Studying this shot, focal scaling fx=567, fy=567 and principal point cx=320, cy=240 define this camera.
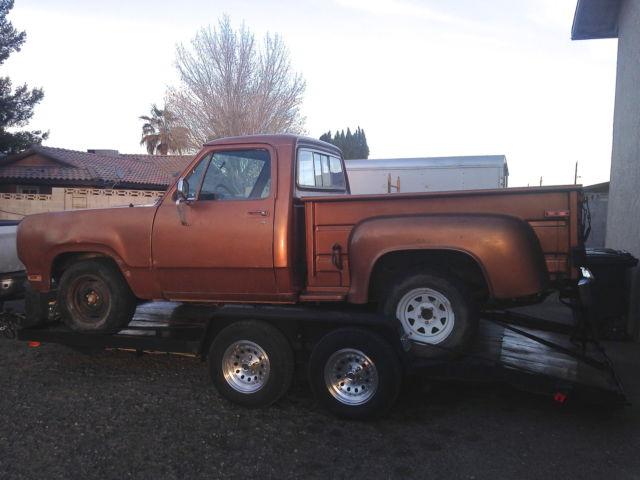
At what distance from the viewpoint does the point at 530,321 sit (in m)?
5.62

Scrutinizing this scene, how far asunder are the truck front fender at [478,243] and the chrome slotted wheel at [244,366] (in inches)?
48.5

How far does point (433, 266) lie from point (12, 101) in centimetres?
2731

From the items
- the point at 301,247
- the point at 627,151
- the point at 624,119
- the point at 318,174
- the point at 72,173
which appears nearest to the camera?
the point at 301,247

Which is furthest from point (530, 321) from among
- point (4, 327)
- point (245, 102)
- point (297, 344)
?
point (245, 102)

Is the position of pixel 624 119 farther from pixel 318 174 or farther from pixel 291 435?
pixel 291 435

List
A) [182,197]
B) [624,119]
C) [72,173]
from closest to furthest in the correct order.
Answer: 1. [182,197]
2. [624,119]
3. [72,173]

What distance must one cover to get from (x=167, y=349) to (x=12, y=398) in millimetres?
1510

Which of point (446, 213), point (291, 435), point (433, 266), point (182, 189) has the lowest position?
point (291, 435)

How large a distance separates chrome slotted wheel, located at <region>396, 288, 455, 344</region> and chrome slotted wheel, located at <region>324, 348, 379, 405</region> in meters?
0.47

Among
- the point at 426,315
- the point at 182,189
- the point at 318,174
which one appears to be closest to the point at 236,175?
the point at 182,189

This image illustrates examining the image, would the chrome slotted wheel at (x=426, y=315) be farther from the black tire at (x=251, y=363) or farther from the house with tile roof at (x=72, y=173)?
the house with tile roof at (x=72, y=173)

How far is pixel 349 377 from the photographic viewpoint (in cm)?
472

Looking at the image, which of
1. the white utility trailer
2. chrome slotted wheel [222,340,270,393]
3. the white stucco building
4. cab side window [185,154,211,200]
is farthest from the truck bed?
the white utility trailer

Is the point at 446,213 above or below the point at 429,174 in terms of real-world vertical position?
below
